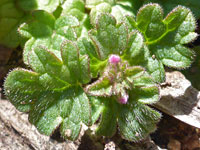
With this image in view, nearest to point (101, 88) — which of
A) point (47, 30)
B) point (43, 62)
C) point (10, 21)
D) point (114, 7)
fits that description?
point (43, 62)

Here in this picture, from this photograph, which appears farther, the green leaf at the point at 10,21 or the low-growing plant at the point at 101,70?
the green leaf at the point at 10,21

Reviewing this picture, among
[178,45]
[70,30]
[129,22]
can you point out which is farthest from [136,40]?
[70,30]

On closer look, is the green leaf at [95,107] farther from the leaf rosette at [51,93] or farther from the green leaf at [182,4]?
the green leaf at [182,4]

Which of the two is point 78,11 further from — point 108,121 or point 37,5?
point 108,121

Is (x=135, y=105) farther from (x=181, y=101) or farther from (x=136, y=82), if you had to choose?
(x=181, y=101)

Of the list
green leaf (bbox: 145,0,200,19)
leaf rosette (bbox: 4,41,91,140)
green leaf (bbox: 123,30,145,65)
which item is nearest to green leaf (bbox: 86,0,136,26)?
green leaf (bbox: 145,0,200,19)

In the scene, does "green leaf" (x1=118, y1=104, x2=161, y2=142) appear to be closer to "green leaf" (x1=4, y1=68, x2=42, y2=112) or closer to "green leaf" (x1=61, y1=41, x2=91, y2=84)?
"green leaf" (x1=61, y1=41, x2=91, y2=84)

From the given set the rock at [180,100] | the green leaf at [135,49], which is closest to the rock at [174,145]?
the rock at [180,100]

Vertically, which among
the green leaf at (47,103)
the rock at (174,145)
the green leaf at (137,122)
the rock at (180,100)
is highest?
the green leaf at (47,103)
